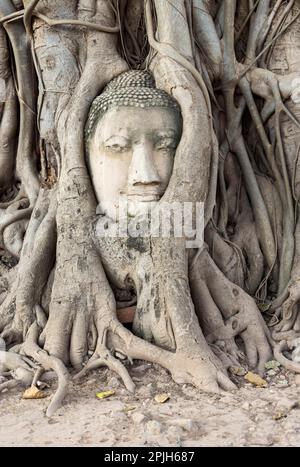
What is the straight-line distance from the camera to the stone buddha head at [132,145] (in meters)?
2.74

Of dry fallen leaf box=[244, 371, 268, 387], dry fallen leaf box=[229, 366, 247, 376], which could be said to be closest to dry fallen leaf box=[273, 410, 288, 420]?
dry fallen leaf box=[244, 371, 268, 387]

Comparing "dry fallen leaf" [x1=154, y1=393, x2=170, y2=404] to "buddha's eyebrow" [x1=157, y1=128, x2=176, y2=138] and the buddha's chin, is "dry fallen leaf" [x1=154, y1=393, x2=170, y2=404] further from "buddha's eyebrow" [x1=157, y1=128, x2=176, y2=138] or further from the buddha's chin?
"buddha's eyebrow" [x1=157, y1=128, x2=176, y2=138]

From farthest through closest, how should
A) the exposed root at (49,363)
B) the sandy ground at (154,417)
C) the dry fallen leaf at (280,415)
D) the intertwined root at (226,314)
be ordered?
the intertwined root at (226,314) → the exposed root at (49,363) → the dry fallen leaf at (280,415) → the sandy ground at (154,417)

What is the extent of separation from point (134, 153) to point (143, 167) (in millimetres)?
112

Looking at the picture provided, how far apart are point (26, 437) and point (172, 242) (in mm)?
1188

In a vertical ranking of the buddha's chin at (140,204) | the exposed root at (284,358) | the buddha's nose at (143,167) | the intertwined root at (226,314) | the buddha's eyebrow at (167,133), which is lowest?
the exposed root at (284,358)

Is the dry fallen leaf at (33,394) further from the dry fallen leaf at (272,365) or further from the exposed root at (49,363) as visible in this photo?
the dry fallen leaf at (272,365)

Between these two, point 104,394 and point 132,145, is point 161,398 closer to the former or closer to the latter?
point 104,394

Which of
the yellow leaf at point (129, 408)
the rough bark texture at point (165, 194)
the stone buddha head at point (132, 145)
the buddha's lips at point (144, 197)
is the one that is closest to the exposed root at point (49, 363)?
the rough bark texture at point (165, 194)

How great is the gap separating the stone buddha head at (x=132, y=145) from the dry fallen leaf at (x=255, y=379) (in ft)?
3.47

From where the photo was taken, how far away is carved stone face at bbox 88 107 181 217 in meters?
2.74

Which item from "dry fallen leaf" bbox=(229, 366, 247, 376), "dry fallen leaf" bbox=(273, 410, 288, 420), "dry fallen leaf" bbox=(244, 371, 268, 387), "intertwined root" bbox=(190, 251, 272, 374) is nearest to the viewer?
"dry fallen leaf" bbox=(273, 410, 288, 420)

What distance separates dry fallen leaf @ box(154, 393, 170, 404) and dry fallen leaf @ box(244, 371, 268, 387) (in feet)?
1.49

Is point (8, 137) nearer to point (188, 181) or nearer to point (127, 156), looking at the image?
point (127, 156)
